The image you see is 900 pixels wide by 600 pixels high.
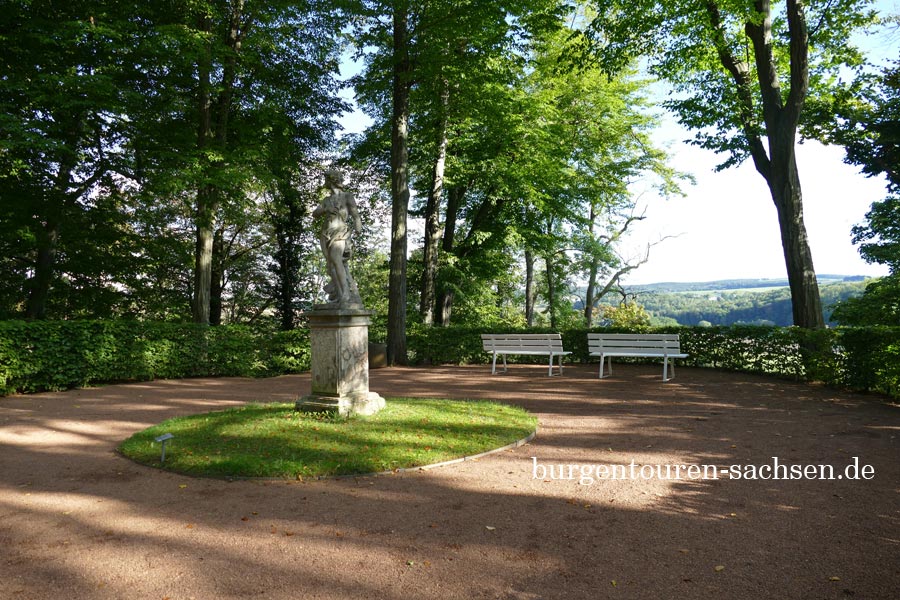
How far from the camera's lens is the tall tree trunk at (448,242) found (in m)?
20.1

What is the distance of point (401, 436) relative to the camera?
A: 6125mm

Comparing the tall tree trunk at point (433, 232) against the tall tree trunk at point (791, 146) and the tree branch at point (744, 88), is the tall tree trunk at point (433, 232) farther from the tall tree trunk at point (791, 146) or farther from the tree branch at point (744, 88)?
the tall tree trunk at point (791, 146)

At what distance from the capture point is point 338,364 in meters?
7.00

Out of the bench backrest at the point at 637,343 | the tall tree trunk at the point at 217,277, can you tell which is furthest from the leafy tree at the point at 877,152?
the tall tree trunk at the point at 217,277

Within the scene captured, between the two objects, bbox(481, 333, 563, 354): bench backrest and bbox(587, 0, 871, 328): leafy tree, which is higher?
bbox(587, 0, 871, 328): leafy tree

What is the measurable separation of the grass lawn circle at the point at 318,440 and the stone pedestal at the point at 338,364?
0.19 m

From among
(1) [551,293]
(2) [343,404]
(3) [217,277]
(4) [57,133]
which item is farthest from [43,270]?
(1) [551,293]

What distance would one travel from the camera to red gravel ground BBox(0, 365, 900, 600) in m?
2.94

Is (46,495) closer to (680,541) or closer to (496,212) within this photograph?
(680,541)

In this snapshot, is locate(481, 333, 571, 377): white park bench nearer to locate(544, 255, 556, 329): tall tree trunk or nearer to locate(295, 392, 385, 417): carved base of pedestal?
locate(295, 392, 385, 417): carved base of pedestal

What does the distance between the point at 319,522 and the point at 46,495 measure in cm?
263

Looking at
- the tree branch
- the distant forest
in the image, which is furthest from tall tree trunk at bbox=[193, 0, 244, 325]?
the distant forest

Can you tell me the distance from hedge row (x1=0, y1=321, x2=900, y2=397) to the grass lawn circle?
18.3 feet

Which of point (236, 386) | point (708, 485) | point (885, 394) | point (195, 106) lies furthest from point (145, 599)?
point (195, 106)
